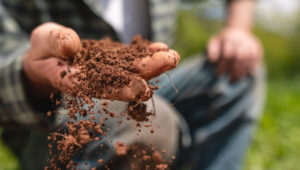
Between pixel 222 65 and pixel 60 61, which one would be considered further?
pixel 222 65

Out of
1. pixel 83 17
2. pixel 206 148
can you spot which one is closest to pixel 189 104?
pixel 206 148

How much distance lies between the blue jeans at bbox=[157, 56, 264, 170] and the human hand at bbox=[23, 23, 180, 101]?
909 millimetres

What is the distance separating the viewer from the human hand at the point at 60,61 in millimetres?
568

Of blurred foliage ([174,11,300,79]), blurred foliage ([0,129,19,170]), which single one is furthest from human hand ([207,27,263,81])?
blurred foliage ([174,11,300,79])

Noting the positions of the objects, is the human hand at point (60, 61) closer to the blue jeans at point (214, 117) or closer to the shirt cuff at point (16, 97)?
the shirt cuff at point (16, 97)

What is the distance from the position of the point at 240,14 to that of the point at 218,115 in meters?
0.70

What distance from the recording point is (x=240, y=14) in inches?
70.2

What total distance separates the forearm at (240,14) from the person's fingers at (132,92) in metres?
1.37

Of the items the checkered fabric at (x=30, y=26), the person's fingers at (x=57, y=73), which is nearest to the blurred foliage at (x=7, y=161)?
the checkered fabric at (x=30, y=26)

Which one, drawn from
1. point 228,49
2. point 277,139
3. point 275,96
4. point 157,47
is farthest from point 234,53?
point 275,96

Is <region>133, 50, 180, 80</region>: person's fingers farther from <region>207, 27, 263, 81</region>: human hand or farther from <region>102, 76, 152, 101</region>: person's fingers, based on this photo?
<region>207, 27, 263, 81</region>: human hand

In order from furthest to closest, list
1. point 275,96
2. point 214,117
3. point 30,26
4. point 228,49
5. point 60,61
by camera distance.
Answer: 1. point 275,96
2. point 214,117
3. point 228,49
4. point 30,26
5. point 60,61

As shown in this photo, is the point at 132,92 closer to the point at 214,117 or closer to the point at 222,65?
the point at 222,65

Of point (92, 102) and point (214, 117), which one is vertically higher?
point (92, 102)
